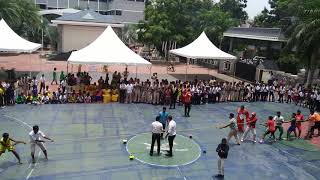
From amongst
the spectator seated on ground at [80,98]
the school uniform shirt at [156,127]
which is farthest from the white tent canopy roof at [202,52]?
the school uniform shirt at [156,127]

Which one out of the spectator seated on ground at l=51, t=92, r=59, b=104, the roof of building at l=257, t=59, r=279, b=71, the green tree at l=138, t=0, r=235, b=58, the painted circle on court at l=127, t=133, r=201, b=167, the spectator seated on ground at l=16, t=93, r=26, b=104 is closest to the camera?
the painted circle on court at l=127, t=133, r=201, b=167

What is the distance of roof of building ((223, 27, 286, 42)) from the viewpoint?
108 feet

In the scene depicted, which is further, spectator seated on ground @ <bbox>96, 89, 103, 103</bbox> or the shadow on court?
spectator seated on ground @ <bbox>96, 89, 103, 103</bbox>

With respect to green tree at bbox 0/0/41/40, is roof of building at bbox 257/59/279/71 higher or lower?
lower

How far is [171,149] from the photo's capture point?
12.8 metres

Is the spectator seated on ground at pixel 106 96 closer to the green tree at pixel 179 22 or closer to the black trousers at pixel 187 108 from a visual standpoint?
the black trousers at pixel 187 108

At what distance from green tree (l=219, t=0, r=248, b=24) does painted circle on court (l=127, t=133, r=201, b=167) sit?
162 feet

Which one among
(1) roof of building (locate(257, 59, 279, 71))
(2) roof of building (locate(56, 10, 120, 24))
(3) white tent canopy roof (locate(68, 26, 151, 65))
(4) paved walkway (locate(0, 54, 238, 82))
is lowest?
(4) paved walkway (locate(0, 54, 238, 82))

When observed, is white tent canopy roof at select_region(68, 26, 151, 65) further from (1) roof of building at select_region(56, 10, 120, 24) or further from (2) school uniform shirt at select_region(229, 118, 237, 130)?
(1) roof of building at select_region(56, 10, 120, 24)

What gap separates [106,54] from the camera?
22.0 m

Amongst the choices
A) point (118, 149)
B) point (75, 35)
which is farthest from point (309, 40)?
point (75, 35)

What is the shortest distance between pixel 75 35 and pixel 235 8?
101 ft

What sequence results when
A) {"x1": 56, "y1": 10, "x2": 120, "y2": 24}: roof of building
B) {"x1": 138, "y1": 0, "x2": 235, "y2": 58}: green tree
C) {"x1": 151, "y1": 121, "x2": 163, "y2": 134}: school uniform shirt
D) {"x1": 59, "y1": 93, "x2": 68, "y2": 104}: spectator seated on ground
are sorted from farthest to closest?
{"x1": 56, "y1": 10, "x2": 120, "y2": 24}: roof of building
{"x1": 138, "y1": 0, "x2": 235, "y2": 58}: green tree
{"x1": 59, "y1": 93, "x2": 68, "y2": 104}: spectator seated on ground
{"x1": 151, "y1": 121, "x2": 163, "y2": 134}: school uniform shirt

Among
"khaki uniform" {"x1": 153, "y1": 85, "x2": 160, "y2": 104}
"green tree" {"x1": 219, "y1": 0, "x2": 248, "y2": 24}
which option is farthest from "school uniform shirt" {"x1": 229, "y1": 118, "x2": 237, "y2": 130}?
"green tree" {"x1": 219, "y1": 0, "x2": 248, "y2": 24}
